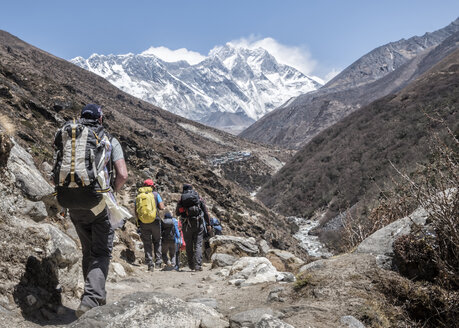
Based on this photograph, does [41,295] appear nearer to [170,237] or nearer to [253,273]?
[253,273]

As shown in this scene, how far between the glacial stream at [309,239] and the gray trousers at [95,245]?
18.7 metres

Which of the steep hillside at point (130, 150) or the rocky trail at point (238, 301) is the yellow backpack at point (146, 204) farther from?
the steep hillside at point (130, 150)

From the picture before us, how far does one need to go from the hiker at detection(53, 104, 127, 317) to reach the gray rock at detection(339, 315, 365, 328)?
201 cm

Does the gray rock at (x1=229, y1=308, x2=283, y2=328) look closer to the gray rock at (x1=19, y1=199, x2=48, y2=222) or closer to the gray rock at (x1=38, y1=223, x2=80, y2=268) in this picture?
the gray rock at (x1=38, y1=223, x2=80, y2=268)

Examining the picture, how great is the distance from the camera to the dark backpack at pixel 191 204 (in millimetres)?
6840

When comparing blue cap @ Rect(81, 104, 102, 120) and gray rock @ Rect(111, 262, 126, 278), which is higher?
blue cap @ Rect(81, 104, 102, 120)

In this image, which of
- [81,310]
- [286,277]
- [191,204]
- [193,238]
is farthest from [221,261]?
[81,310]

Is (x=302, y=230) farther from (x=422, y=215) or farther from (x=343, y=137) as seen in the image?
(x=422, y=215)

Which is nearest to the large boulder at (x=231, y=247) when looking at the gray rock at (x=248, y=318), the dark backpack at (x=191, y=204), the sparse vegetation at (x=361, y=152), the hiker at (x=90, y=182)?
the dark backpack at (x=191, y=204)

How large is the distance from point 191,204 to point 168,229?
3.79ft

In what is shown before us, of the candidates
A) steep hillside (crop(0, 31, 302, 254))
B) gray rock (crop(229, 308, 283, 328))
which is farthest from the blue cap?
steep hillside (crop(0, 31, 302, 254))

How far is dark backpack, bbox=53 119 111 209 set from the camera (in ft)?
9.62

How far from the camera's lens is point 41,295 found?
3.17 meters

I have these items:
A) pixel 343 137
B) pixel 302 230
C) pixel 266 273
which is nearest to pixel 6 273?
pixel 266 273
